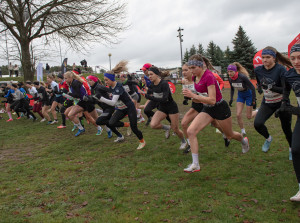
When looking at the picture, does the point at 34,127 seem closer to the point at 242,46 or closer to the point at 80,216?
the point at 80,216

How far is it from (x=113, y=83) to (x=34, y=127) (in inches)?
283

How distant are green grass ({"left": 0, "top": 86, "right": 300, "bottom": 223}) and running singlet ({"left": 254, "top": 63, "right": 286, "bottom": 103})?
4.42 ft

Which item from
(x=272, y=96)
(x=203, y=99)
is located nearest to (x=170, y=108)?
(x=203, y=99)

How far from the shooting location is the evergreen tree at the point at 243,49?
134ft

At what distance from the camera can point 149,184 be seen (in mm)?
4637

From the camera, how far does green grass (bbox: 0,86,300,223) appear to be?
3.56 metres

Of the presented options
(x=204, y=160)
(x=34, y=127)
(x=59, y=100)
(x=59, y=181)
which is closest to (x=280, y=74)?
(x=204, y=160)

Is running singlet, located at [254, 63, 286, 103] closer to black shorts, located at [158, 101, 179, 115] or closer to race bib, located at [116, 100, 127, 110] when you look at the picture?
black shorts, located at [158, 101, 179, 115]

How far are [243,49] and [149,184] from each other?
40900mm

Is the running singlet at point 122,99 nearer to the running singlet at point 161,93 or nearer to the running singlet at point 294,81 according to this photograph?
the running singlet at point 161,93

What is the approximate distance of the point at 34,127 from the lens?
12.2 metres

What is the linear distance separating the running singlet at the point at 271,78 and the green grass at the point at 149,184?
1347mm

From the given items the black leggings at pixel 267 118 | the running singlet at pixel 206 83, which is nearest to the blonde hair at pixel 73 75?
the running singlet at pixel 206 83

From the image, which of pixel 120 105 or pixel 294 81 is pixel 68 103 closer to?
pixel 120 105
